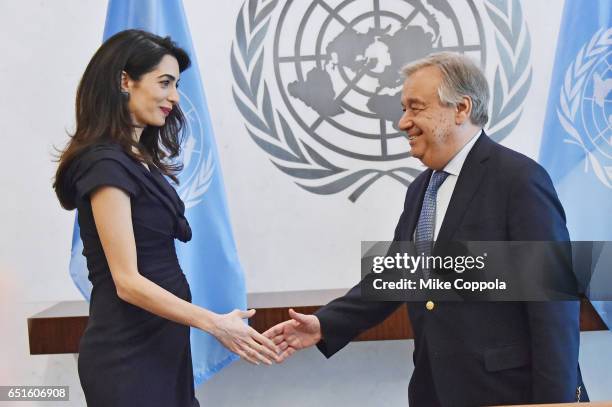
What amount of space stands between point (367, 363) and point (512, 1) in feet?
6.44

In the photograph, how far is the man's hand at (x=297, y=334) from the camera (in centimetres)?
232

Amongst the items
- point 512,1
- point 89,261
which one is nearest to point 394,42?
point 512,1

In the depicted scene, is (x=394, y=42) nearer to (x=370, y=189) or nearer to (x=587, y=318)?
(x=370, y=189)

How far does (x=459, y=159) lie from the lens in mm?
2039

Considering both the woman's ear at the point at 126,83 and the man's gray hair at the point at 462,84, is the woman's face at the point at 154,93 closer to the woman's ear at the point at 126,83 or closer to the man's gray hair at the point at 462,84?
the woman's ear at the point at 126,83

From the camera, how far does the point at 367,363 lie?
141 inches

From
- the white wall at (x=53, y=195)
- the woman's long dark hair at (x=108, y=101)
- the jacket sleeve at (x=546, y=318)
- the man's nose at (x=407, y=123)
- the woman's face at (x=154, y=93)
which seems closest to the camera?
the jacket sleeve at (x=546, y=318)

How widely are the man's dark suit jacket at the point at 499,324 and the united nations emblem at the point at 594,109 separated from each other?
1.41 meters

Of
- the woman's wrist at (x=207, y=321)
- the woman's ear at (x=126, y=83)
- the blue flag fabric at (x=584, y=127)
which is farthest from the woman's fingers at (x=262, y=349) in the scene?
the blue flag fabric at (x=584, y=127)

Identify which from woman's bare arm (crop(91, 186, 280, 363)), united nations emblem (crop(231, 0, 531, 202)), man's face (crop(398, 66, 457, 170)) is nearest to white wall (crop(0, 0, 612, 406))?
united nations emblem (crop(231, 0, 531, 202))

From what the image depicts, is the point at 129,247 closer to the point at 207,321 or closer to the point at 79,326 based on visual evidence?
the point at 207,321

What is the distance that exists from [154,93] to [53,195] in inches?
61.8

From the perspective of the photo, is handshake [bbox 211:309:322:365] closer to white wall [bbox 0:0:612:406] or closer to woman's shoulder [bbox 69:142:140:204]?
woman's shoulder [bbox 69:142:140:204]

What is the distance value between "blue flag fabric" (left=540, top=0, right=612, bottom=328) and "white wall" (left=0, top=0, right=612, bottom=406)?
0.17 m
